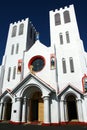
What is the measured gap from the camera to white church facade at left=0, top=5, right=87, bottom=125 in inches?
701

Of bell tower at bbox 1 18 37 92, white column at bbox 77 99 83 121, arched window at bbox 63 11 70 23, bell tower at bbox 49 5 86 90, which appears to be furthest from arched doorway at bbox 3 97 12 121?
arched window at bbox 63 11 70 23

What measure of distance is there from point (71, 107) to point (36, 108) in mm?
5357

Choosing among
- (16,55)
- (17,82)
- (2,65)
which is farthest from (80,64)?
(2,65)

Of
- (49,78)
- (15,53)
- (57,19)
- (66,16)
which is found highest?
(66,16)

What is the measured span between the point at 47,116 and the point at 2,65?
13.1 m

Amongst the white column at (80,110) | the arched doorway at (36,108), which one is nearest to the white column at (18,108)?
the arched doorway at (36,108)

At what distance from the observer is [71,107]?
18625mm

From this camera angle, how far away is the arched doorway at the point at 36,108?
63.4 ft

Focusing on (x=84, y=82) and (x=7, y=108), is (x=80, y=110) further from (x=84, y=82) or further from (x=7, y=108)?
(x=7, y=108)

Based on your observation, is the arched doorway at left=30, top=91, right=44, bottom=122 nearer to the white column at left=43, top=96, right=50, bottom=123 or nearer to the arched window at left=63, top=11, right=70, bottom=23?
the white column at left=43, top=96, right=50, bottom=123

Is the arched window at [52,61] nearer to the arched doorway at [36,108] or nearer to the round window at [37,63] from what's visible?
the round window at [37,63]

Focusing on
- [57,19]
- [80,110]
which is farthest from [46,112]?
[57,19]

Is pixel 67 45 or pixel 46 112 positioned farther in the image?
pixel 67 45

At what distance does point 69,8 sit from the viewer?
26641 mm
